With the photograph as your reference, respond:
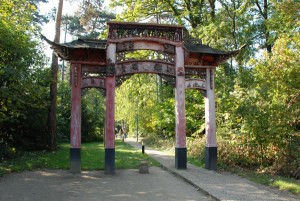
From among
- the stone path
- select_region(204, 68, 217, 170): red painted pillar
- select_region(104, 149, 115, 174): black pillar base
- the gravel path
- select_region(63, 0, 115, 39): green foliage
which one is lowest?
the gravel path

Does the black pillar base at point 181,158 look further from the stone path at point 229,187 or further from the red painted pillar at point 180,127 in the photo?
the stone path at point 229,187

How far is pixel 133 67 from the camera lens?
44.5 feet

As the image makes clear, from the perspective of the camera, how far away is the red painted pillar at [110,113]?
41.5ft

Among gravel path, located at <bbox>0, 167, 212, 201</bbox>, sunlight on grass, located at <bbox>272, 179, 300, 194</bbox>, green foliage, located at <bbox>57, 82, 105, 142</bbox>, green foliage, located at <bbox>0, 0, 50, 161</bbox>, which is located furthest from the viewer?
green foliage, located at <bbox>57, 82, 105, 142</bbox>

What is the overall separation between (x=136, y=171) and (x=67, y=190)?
4462 millimetres

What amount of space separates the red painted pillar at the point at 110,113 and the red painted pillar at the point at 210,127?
4.19 m

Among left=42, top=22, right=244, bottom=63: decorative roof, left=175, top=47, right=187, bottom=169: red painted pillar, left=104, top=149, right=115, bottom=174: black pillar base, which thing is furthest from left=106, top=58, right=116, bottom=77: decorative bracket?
left=104, top=149, right=115, bottom=174: black pillar base

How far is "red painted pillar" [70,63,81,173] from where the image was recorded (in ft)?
42.4

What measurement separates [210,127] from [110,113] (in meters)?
4.50

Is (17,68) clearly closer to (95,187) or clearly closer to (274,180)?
(95,187)

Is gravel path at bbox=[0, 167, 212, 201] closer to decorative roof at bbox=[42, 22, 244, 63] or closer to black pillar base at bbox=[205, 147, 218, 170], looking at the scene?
black pillar base at bbox=[205, 147, 218, 170]

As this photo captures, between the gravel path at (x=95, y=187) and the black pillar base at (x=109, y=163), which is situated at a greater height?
the black pillar base at (x=109, y=163)

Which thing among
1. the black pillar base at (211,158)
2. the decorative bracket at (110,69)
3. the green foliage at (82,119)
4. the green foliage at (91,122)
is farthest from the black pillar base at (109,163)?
the green foliage at (91,122)

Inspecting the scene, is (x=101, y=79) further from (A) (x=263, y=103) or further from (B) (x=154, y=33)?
(A) (x=263, y=103)
